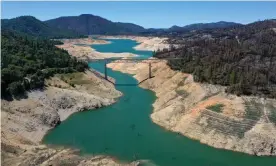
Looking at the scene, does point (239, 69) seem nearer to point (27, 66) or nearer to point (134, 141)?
point (134, 141)

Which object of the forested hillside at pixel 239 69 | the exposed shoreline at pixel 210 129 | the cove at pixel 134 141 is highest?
the forested hillside at pixel 239 69

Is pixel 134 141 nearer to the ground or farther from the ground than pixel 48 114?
nearer to the ground

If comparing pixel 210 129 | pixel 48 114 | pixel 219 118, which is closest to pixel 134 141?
pixel 210 129

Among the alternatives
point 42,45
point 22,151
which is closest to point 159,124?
point 22,151

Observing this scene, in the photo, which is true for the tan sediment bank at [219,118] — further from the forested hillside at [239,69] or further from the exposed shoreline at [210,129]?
the forested hillside at [239,69]

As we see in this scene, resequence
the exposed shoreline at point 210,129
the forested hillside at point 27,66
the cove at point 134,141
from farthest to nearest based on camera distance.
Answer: the forested hillside at point 27,66 < the exposed shoreline at point 210,129 < the cove at point 134,141

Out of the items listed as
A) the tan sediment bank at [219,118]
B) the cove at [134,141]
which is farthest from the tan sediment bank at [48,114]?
the tan sediment bank at [219,118]

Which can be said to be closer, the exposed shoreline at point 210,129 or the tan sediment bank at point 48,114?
the tan sediment bank at point 48,114
